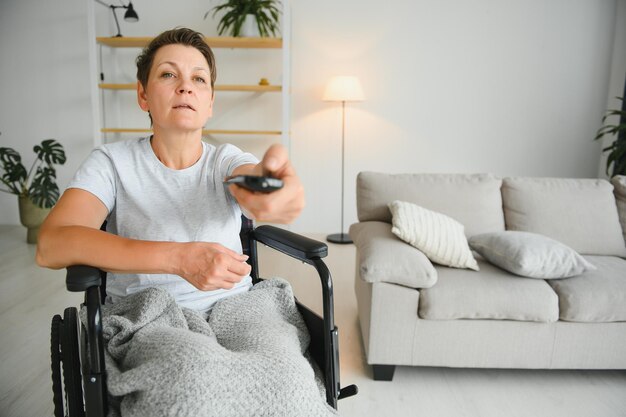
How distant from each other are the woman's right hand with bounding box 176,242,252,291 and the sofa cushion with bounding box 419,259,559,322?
106cm

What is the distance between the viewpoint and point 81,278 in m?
0.82

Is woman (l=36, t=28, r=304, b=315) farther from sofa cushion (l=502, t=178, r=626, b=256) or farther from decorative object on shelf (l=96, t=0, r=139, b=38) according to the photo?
decorative object on shelf (l=96, t=0, r=139, b=38)

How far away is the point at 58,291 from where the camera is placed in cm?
264

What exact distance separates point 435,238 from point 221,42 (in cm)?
244

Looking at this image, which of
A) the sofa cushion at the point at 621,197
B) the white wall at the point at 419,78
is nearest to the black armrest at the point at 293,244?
the sofa cushion at the point at 621,197

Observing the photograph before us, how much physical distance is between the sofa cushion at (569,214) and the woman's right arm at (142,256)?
5.78 feet

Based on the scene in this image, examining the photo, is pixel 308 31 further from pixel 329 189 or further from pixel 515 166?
pixel 515 166

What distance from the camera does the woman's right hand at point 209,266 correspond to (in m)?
0.83

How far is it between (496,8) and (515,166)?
127cm

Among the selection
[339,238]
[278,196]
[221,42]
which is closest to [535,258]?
[278,196]

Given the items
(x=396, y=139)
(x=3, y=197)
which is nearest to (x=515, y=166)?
(x=396, y=139)

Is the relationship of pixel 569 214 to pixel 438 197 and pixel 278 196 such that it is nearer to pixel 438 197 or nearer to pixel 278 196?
pixel 438 197

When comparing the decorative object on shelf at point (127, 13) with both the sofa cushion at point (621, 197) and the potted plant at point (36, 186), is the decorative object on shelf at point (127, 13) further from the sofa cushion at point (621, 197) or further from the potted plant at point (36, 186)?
the sofa cushion at point (621, 197)

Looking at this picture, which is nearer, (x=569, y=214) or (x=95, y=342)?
(x=95, y=342)
